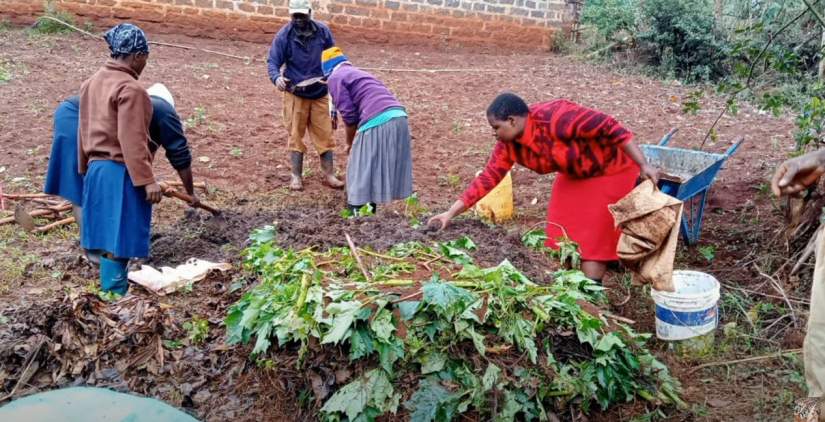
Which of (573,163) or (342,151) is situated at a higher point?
(573,163)

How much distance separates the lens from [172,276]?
13.6ft

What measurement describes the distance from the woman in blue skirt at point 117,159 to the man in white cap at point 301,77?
2546mm

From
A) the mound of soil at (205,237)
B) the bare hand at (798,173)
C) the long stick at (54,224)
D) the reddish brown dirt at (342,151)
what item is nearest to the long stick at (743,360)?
the reddish brown dirt at (342,151)

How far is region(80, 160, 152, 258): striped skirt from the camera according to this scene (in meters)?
4.18

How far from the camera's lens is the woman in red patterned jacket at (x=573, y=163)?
14.1 feet

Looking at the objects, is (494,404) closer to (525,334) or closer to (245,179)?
(525,334)

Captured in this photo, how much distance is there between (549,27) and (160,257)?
9.77 metres

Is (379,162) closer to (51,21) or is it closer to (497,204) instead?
(497,204)

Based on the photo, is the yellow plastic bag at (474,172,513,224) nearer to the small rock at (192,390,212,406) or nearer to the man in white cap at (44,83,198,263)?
the man in white cap at (44,83,198,263)

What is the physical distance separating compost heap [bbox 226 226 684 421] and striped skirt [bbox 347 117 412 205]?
2322 millimetres

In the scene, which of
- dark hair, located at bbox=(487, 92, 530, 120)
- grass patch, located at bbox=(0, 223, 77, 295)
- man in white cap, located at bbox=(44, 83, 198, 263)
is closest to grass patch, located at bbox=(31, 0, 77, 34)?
grass patch, located at bbox=(0, 223, 77, 295)

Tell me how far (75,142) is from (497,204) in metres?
3.36

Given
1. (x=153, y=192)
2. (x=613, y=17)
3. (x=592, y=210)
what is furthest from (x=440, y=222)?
(x=613, y=17)

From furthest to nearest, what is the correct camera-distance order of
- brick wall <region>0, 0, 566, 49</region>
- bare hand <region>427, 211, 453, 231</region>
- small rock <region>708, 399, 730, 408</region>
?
brick wall <region>0, 0, 566, 49</region> < bare hand <region>427, 211, 453, 231</region> < small rock <region>708, 399, 730, 408</region>
